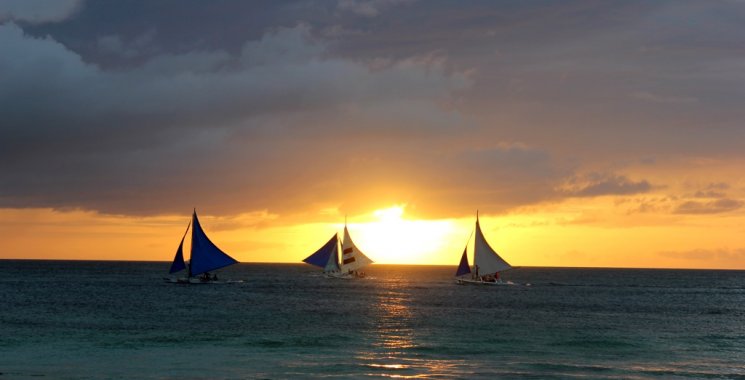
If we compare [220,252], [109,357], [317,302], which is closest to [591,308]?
[317,302]

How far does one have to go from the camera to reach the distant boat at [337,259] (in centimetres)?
17738

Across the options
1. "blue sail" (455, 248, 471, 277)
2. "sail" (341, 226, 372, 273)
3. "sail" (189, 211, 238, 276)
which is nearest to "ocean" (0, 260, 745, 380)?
"sail" (189, 211, 238, 276)

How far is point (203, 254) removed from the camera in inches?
5187

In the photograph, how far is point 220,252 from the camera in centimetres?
13225

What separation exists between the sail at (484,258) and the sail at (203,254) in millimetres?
40904

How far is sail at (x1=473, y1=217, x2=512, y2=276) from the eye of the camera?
140625 mm

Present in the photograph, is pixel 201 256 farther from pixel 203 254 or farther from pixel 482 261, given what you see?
pixel 482 261

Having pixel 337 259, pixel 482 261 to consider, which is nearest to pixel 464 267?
pixel 482 261

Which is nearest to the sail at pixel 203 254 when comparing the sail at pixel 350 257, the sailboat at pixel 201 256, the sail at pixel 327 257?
the sailboat at pixel 201 256

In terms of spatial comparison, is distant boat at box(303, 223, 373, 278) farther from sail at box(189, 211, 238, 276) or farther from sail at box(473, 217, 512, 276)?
sail at box(189, 211, 238, 276)

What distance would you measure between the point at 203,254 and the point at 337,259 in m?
54.4

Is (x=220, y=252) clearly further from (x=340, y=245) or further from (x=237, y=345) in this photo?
(x=237, y=345)

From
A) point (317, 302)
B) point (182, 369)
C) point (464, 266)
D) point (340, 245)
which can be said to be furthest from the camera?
point (340, 245)

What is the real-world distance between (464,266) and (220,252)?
153 feet
